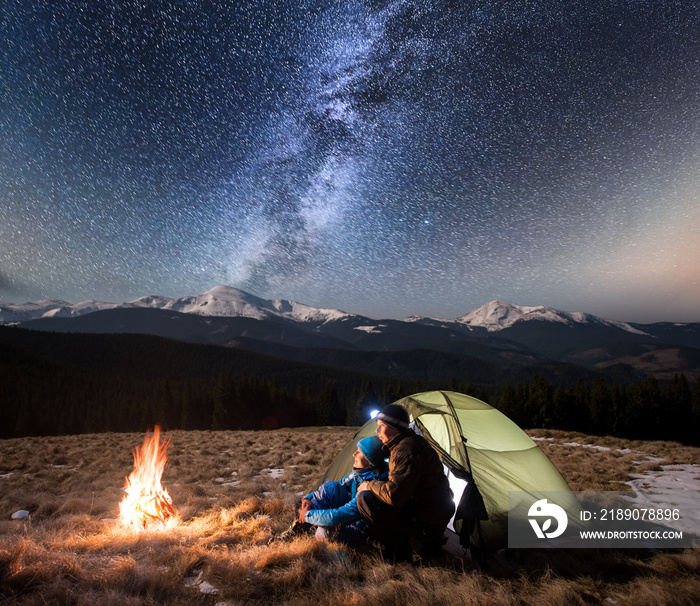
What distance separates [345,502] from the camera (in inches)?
220

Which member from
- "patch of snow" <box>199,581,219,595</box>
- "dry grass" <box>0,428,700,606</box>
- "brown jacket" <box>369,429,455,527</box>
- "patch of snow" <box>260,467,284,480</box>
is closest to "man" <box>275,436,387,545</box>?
"dry grass" <box>0,428,700,606</box>

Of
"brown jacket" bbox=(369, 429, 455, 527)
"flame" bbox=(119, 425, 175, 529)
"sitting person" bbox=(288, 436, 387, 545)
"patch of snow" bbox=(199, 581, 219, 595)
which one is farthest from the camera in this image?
"flame" bbox=(119, 425, 175, 529)

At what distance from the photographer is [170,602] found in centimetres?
352

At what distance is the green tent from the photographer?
524cm

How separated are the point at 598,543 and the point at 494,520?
1881mm

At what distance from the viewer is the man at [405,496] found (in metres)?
4.40

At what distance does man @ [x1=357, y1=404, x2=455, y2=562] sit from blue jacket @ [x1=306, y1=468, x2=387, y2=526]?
11.0 inches

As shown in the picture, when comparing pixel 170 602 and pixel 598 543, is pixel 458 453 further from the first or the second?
pixel 170 602

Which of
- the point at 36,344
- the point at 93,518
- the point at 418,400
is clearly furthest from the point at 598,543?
the point at 36,344

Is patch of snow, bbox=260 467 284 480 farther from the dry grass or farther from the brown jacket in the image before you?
the brown jacket

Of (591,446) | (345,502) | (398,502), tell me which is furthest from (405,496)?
(591,446)

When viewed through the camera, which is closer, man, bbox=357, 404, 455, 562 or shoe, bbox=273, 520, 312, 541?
man, bbox=357, 404, 455, 562

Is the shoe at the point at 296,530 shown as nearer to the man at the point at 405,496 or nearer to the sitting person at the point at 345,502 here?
the sitting person at the point at 345,502

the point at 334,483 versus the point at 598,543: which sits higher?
the point at 334,483
